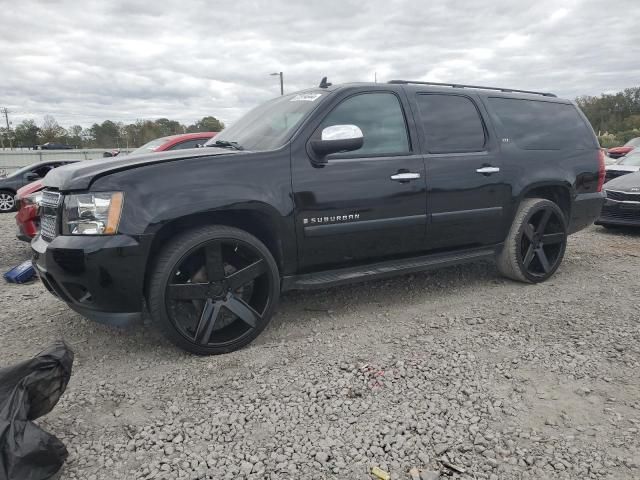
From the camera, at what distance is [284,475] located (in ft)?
6.55

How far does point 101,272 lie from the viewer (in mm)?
2766

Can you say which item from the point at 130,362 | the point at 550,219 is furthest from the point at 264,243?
the point at 550,219

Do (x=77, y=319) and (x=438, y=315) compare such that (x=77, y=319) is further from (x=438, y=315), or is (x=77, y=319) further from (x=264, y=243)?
(x=438, y=315)

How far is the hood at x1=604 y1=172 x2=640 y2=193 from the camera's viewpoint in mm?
7434

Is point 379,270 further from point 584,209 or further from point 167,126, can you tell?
point 167,126

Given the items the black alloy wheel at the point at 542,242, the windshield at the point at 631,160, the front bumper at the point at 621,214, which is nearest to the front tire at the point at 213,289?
the black alloy wheel at the point at 542,242

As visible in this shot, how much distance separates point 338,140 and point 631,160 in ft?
30.7

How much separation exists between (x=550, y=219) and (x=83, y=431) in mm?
4247

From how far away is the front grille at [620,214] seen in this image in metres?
7.34

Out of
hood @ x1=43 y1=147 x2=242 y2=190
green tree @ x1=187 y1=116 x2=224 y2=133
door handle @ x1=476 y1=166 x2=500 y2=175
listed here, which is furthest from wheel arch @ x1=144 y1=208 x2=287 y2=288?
green tree @ x1=187 y1=116 x2=224 y2=133

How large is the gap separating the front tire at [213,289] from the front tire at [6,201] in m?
11.1

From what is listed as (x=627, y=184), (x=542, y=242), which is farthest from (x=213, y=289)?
(x=627, y=184)

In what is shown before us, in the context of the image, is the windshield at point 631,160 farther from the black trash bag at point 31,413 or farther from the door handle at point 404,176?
the black trash bag at point 31,413

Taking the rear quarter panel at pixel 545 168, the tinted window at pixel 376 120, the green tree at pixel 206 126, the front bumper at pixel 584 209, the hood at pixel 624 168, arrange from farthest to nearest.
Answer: the green tree at pixel 206 126, the hood at pixel 624 168, the front bumper at pixel 584 209, the rear quarter panel at pixel 545 168, the tinted window at pixel 376 120
